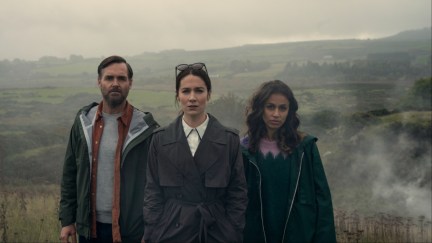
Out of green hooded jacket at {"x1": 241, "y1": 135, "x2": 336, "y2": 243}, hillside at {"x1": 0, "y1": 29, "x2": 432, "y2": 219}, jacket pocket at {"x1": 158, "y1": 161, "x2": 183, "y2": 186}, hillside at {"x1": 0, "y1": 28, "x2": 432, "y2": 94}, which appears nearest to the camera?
jacket pocket at {"x1": 158, "y1": 161, "x2": 183, "y2": 186}

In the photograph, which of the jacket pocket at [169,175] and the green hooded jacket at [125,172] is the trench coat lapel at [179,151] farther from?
the green hooded jacket at [125,172]

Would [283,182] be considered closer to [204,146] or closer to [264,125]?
[264,125]

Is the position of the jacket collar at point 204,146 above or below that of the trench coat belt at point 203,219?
above

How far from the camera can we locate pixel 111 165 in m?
3.17

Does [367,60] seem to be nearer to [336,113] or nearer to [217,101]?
[336,113]

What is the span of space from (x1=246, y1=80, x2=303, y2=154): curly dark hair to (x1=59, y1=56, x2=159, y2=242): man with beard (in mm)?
805

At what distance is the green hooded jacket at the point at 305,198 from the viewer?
10.1 feet

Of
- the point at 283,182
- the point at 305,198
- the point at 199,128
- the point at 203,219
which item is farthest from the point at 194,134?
the point at 305,198

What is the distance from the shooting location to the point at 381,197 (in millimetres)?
23422

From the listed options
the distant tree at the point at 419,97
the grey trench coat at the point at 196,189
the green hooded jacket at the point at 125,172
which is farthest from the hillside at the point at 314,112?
the grey trench coat at the point at 196,189

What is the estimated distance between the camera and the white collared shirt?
2781 mm

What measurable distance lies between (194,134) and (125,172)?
0.73 metres

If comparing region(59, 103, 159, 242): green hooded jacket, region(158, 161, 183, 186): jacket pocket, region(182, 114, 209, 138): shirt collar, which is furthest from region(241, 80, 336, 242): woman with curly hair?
region(59, 103, 159, 242): green hooded jacket

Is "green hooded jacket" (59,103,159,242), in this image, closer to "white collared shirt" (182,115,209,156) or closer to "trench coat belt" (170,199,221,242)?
"white collared shirt" (182,115,209,156)
